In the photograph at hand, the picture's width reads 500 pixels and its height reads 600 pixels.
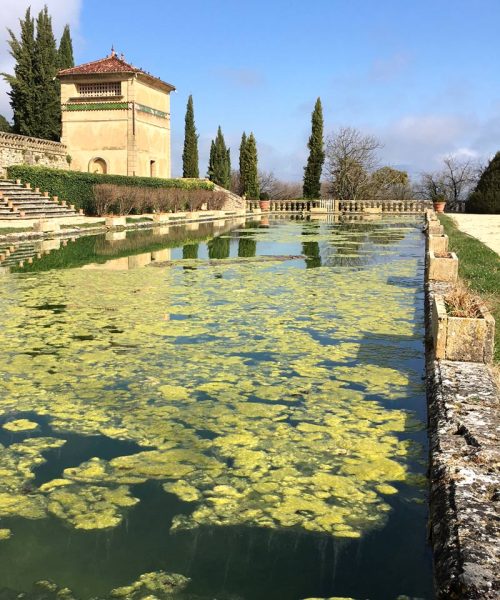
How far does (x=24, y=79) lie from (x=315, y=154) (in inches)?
861

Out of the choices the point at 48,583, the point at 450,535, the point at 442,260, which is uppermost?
the point at 442,260

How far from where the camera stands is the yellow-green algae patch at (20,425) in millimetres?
4109

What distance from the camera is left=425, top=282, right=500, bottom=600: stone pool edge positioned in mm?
2135

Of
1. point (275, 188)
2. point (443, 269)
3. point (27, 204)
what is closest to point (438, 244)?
point (443, 269)

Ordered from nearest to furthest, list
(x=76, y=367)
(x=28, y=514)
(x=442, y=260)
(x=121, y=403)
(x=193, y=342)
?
(x=28, y=514) → (x=121, y=403) → (x=76, y=367) → (x=193, y=342) → (x=442, y=260)

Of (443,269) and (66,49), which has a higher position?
(66,49)

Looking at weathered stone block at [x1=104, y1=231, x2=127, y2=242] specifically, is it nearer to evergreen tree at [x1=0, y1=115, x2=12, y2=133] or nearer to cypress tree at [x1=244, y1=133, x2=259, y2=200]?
evergreen tree at [x1=0, y1=115, x2=12, y2=133]

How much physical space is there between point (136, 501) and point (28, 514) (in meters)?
0.52

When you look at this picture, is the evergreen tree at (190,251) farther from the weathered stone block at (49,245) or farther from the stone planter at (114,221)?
the stone planter at (114,221)

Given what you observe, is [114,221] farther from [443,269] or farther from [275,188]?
[275,188]

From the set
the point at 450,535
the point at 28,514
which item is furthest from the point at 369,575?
the point at 28,514

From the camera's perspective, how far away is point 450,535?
2414 mm

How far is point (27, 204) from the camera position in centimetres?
2478

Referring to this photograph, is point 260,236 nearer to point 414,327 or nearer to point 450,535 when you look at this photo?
point 414,327
